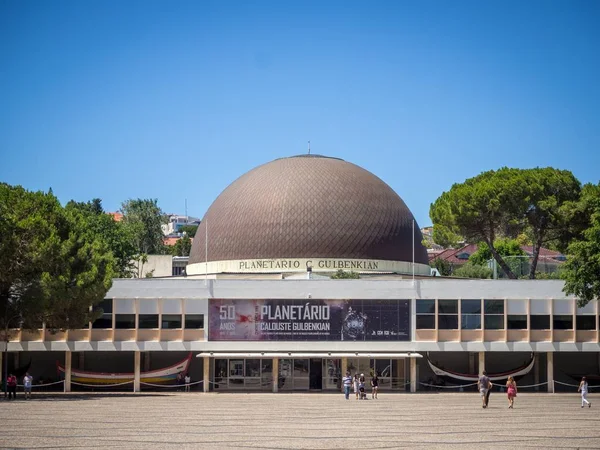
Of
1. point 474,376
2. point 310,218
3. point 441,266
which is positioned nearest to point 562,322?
point 474,376

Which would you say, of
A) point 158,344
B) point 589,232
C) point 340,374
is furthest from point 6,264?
point 589,232

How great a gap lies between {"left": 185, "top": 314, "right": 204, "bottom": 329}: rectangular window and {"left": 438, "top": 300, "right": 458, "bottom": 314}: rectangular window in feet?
39.0

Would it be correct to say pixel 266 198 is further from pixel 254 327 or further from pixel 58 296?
pixel 58 296

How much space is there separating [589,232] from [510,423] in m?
17.0

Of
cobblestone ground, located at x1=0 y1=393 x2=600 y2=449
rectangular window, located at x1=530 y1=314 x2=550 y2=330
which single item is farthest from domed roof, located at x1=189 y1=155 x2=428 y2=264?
cobblestone ground, located at x1=0 y1=393 x2=600 y2=449

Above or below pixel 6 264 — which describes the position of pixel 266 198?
above

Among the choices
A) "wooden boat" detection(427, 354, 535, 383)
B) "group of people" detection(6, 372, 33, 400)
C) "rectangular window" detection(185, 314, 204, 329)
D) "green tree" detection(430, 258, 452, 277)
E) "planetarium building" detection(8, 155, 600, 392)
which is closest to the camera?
"group of people" detection(6, 372, 33, 400)

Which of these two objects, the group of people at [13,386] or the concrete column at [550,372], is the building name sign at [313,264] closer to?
the concrete column at [550,372]

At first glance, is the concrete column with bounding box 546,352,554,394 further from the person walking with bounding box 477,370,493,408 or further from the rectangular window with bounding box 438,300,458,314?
the person walking with bounding box 477,370,493,408

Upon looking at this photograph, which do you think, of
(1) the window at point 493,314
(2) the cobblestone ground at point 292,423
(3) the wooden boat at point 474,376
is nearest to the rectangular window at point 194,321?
(2) the cobblestone ground at point 292,423

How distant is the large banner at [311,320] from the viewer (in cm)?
5203

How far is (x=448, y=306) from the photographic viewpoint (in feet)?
170

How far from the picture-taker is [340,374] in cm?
5262

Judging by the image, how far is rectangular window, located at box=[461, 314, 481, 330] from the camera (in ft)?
169
